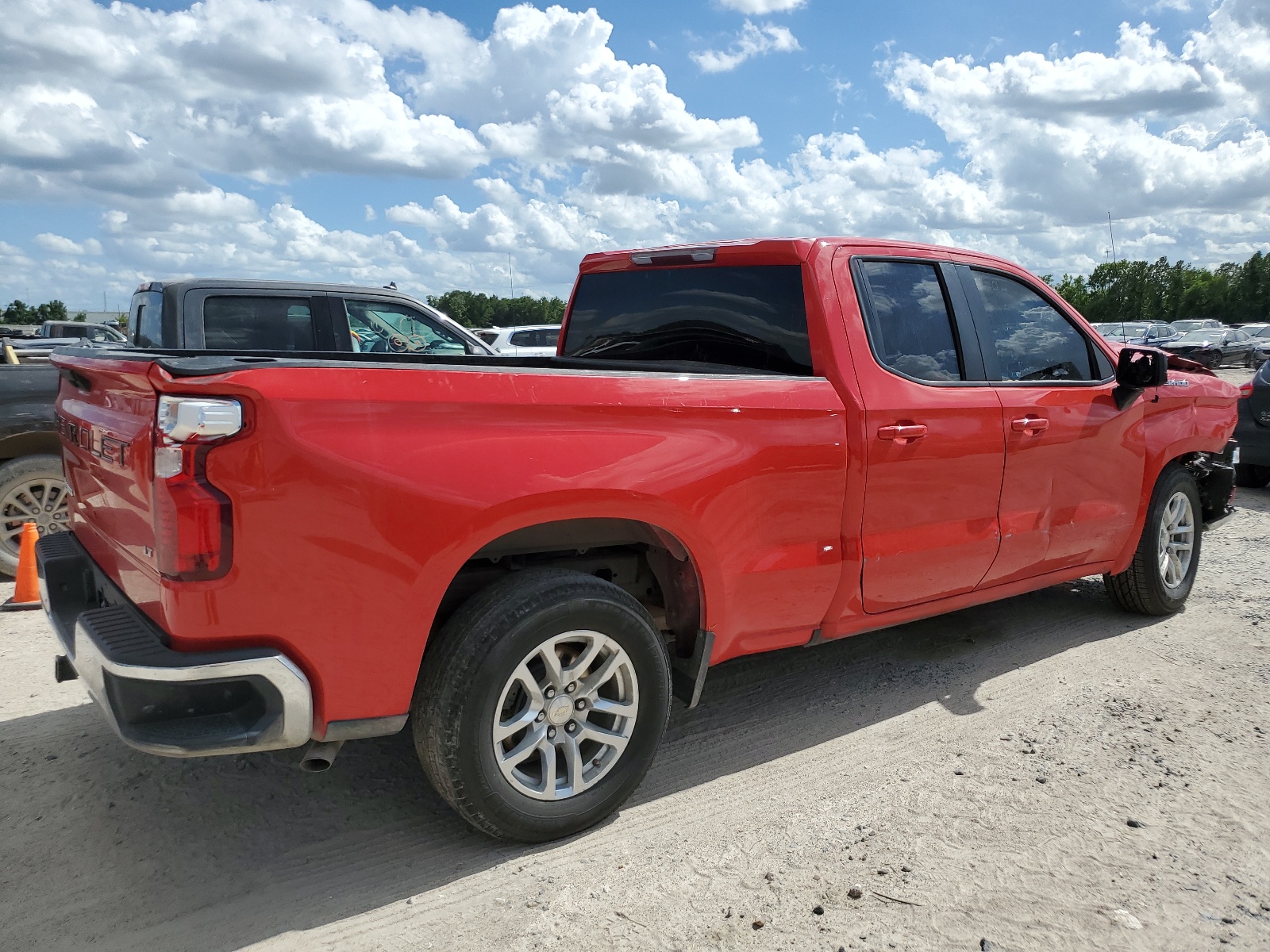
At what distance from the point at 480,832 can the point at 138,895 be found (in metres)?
1.01

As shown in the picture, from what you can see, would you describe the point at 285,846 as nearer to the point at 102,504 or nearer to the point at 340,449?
the point at 102,504

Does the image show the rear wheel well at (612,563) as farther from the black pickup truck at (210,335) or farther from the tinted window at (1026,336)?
the black pickup truck at (210,335)

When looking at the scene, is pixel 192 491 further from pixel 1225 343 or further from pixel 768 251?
pixel 1225 343

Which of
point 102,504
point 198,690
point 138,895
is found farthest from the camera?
point 102,504

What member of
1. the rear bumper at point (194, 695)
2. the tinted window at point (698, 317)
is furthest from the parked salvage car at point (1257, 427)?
the rear bumper at point (194, 695)

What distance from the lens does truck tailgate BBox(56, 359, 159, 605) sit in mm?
2592

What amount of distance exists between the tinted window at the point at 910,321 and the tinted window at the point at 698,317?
1.18 feet

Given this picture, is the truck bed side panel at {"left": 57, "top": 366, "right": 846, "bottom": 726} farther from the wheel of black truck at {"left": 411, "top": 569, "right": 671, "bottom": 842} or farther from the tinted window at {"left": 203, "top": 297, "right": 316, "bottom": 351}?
the tinted window at {"left": 203, "top": 297, "right": 316, "bottom": 351}

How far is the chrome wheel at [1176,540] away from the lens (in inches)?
213

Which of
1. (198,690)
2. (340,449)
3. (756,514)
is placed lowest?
(198,690)

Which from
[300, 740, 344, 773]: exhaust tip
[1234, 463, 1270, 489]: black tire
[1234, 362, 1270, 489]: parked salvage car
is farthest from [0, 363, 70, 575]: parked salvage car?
[1234, 463, 1270, 489]: black tire

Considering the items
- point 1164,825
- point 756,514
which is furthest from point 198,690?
point 1164,825

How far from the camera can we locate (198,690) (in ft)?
8.34

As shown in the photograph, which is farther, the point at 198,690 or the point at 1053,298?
the point at 1053,298
